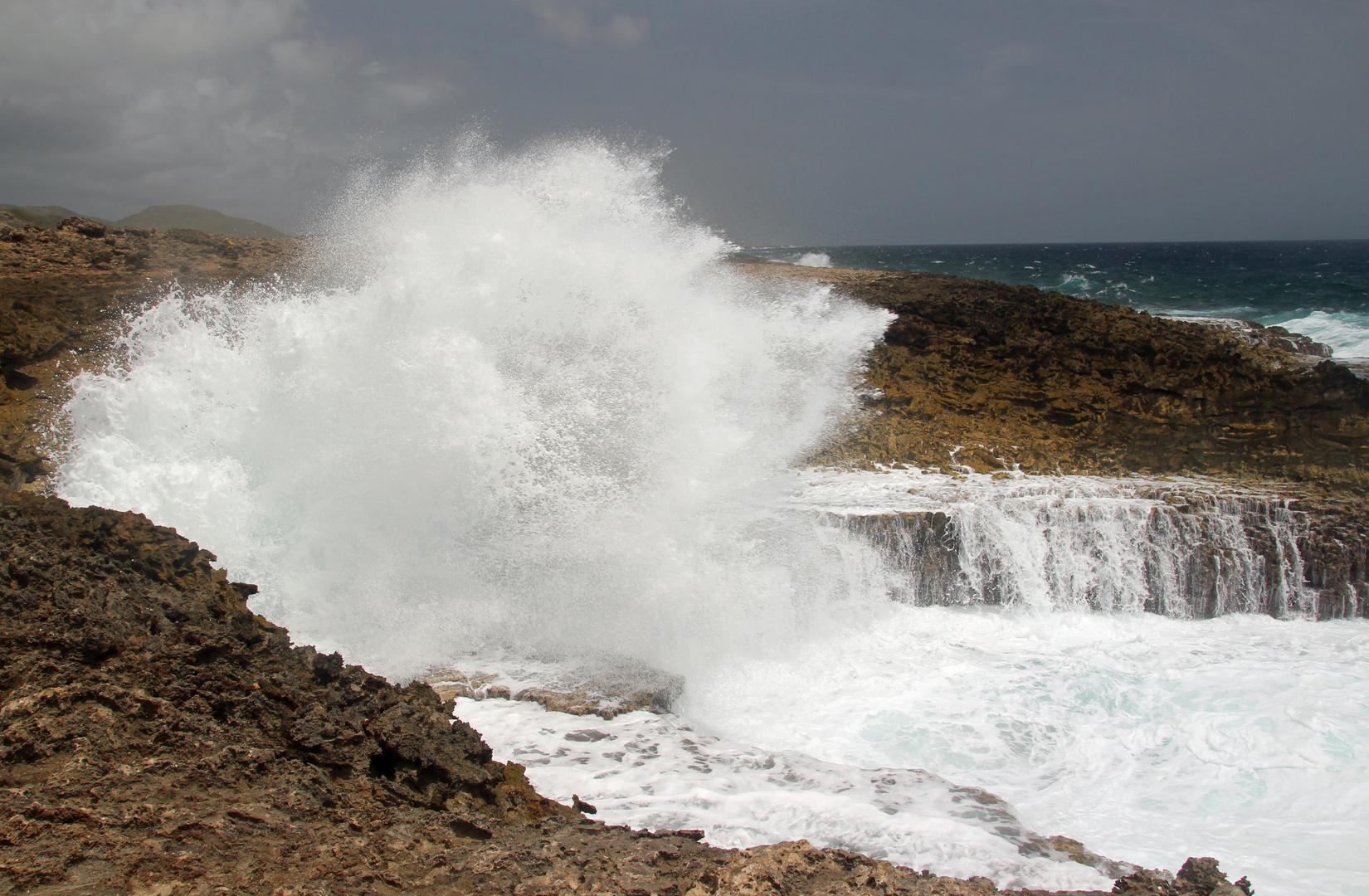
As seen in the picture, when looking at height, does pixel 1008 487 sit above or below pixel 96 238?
below

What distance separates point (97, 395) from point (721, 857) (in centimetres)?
826

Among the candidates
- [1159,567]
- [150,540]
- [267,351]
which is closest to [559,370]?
[267,351]

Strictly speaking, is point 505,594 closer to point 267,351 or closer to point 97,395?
point 267,351

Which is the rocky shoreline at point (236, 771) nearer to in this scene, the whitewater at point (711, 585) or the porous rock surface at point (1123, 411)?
the whitewater at point (711, 585)

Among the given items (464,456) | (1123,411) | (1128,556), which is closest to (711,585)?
(464,456)

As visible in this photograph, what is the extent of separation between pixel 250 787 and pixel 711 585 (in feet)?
15.6

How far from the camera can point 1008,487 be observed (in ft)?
27.3

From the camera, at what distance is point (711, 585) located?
23.0ft

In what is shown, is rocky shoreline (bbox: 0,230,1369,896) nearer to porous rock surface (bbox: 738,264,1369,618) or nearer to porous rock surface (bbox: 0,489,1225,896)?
porous rock surface (bbox: 0,489,1225,896)

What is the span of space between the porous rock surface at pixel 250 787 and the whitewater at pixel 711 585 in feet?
4.42

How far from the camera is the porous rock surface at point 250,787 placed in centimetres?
217

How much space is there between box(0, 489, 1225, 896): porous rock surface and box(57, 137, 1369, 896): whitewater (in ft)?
4.42

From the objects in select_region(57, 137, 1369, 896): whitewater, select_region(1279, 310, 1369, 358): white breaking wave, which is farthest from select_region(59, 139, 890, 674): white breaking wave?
select_region(1279, 310, 1369, 358): white breaking wave

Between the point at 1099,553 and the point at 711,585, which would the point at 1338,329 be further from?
the point at 711,585
